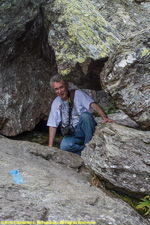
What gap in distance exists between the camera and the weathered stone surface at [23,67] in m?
6.27

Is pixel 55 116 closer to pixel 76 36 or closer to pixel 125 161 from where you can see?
pixel 76 36

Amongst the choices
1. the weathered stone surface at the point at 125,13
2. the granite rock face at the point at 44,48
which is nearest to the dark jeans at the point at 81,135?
the granite rock face at the point at 44,48

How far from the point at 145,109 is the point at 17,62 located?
4.35 m

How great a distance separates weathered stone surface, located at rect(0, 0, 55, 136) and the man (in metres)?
1.13

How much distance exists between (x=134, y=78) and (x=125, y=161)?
1.65 metres

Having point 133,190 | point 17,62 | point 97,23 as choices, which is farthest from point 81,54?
point 133,190

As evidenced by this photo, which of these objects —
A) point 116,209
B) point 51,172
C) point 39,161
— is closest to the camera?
point 116,209

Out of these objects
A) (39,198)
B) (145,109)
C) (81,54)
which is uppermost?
(81,54)

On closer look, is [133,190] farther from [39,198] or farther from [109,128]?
[39,198]

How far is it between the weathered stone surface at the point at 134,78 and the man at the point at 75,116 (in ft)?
5.41

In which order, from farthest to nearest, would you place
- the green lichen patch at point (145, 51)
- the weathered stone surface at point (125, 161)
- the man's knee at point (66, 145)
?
the man's knee at point (66, 145) < the green lichen patch at point (145, 51) < the weathered stone surface at point (125, 161)

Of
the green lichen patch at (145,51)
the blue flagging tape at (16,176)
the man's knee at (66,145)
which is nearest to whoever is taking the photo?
the blue flagging tape at (16,176)

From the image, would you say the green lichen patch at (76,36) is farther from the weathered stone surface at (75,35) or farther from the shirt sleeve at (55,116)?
the shirt sleeve at (55,116)

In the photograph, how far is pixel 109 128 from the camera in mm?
5074
